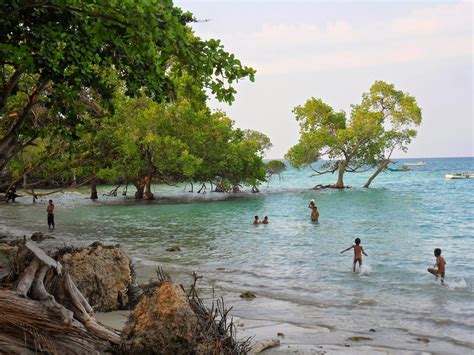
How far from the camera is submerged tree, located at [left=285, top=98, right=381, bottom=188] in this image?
57.3 meters

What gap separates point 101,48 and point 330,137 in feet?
163

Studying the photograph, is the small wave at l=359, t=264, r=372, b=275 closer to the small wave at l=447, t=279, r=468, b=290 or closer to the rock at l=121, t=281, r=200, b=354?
the small wave at l=447, t=279, r=468, b=290

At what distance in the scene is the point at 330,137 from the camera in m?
57.1

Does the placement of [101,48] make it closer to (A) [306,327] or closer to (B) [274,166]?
(A) [306,327]

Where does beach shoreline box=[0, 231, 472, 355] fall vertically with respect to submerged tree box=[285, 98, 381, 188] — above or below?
below

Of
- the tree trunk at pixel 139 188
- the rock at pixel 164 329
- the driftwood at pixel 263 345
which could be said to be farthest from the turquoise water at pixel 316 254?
the tree trunk at pixel 139 188

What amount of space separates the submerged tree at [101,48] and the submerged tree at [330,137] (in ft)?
159

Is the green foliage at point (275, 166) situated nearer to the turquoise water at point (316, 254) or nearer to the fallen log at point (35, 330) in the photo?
the turquoise water at point (316, 254)

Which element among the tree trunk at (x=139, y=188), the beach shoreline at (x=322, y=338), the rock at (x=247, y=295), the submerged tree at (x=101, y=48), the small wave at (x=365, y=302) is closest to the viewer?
the submerged tree at (x=101, y=48)

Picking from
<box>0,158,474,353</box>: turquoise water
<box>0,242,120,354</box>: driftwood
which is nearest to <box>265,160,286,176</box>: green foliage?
<box>0,158,474,353</box>: turquoise water

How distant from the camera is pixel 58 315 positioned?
506cm

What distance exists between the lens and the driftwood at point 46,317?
477cm

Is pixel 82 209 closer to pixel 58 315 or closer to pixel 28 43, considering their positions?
pixel 28 43

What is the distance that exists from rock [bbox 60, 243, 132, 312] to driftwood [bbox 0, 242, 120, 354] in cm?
345
